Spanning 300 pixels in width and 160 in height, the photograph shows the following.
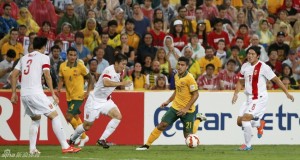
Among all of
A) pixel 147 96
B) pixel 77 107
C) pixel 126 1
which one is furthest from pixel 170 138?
pixel 126 1

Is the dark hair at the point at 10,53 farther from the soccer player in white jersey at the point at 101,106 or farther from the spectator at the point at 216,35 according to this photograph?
the spectator at the point at 216,35

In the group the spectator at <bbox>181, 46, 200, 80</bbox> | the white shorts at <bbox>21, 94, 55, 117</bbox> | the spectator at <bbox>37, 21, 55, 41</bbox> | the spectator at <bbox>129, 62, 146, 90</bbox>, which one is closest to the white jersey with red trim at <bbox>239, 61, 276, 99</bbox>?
the white shorts at <bbox>21, 94, 55, 117</bbox>

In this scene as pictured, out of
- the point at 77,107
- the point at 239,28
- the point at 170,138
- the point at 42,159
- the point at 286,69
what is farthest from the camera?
the point at 239,28

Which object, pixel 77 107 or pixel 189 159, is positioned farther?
pixel 77 107

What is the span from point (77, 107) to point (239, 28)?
7.41 metres

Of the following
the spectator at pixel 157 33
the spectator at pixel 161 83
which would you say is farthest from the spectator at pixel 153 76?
the spectator at pixel 157 33

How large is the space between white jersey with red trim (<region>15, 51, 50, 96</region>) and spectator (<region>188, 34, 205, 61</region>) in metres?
8.78

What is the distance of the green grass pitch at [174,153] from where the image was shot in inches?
744

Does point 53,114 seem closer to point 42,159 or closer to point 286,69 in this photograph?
point 42,159

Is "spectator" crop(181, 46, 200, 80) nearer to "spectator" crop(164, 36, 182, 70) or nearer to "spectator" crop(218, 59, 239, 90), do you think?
"spectator" crop(164, 36, 182, 70)

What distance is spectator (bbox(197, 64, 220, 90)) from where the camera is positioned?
25.8 metres

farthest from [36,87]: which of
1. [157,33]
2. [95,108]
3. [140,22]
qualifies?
[140,22]

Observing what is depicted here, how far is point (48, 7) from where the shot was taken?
27.3 meters

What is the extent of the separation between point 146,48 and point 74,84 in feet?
14.1
